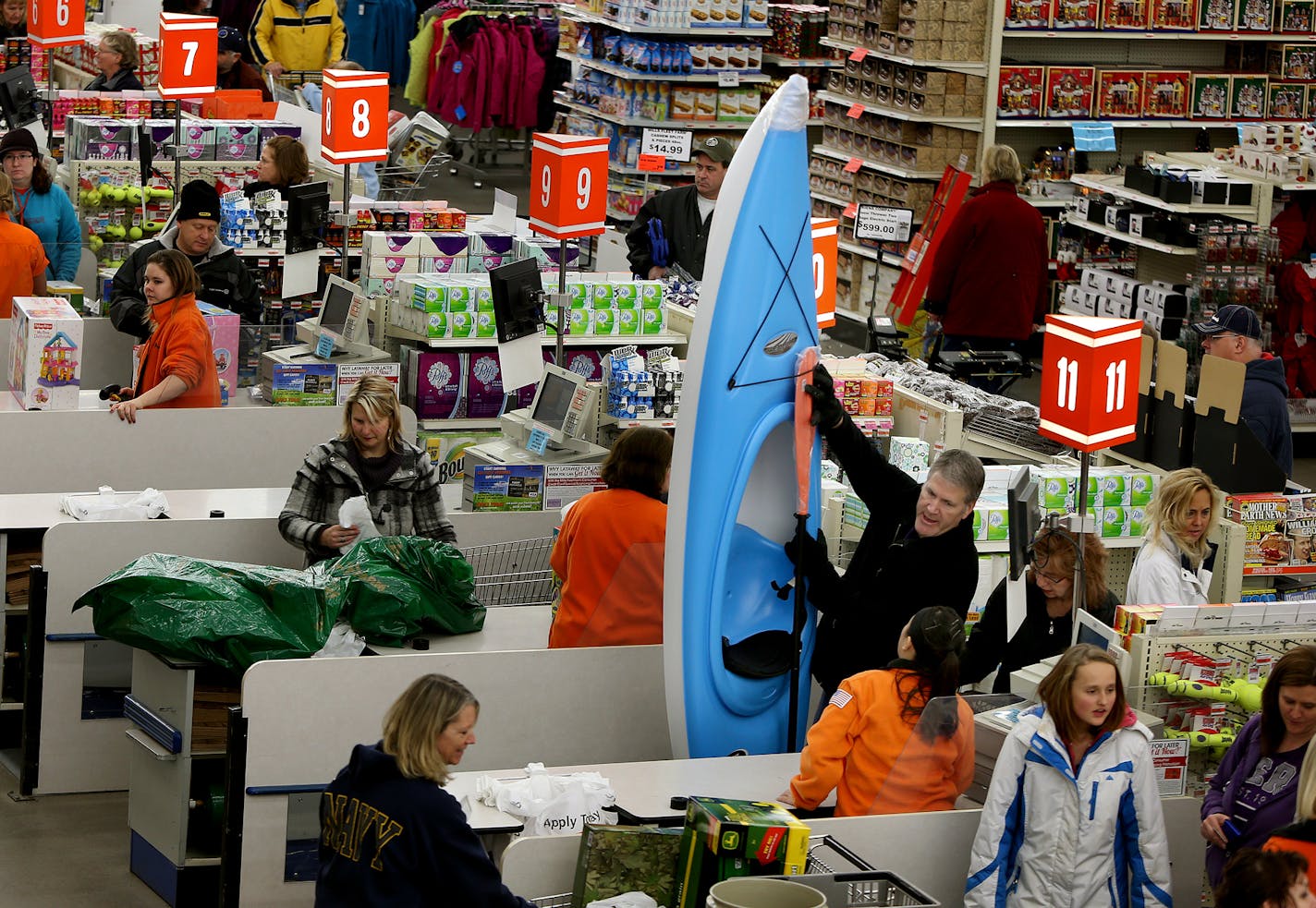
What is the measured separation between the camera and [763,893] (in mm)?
4422

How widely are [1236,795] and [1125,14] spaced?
371 inches

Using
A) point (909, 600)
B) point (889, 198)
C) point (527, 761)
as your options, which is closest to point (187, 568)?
point (527, 761)

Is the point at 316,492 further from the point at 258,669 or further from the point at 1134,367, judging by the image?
the point at 1134,367

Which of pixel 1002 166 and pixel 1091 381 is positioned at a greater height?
pixel 1002 166

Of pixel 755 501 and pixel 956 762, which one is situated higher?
pixel 755 501

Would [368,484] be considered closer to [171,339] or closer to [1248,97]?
[171,339]

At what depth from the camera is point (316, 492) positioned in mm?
6566

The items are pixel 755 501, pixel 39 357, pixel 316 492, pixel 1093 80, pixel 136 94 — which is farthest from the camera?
pixel 1093 80

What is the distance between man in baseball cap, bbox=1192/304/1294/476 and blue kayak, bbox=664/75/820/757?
2.88 m

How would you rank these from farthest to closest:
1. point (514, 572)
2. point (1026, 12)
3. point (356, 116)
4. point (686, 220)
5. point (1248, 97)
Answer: point (1248, 97) → point (1026, 12) → point (686, 220) → point (356, 116) → point (514, 572)

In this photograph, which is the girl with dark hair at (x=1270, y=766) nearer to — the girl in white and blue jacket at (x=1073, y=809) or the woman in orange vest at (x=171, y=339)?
the girl in white and blue jacket at (x=1073, y=809)

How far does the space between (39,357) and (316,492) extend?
179 centimetres

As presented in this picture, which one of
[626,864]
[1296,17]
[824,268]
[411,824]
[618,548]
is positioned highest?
[1296,17]

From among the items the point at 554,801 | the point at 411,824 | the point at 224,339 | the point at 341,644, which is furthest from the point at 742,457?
the point at 224,339
